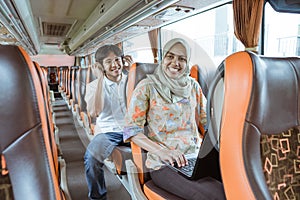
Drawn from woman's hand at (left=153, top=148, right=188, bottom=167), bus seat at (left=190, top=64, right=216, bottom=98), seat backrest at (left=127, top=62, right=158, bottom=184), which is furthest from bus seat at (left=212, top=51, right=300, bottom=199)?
bus seat at (left=190, top=64, right=216, bottom=98)

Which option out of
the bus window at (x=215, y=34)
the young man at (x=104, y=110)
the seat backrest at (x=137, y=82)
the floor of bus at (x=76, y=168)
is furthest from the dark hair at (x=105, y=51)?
the floor of bus at (x=76, y=168)

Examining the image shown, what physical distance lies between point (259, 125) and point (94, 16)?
4734 mm

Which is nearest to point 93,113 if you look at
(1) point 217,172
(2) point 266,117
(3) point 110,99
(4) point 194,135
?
(3) point 110,99

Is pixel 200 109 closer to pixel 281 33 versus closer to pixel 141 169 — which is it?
pixel 141 169

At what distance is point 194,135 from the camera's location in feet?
5.33

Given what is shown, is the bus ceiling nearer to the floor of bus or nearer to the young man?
the young man

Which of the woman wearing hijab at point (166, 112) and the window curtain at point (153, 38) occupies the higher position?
the window curtain at point (153, 38)

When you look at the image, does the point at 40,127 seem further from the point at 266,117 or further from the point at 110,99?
the point at 110,99

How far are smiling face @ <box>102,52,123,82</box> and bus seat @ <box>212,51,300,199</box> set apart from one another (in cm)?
130

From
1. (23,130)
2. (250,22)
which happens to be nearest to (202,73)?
(250,22)

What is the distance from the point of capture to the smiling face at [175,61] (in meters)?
1.61

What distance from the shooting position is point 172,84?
5.16 ft

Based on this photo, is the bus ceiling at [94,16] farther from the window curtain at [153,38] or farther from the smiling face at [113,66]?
the smiling face at [113,66]

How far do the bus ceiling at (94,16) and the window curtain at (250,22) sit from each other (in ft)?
0.85
